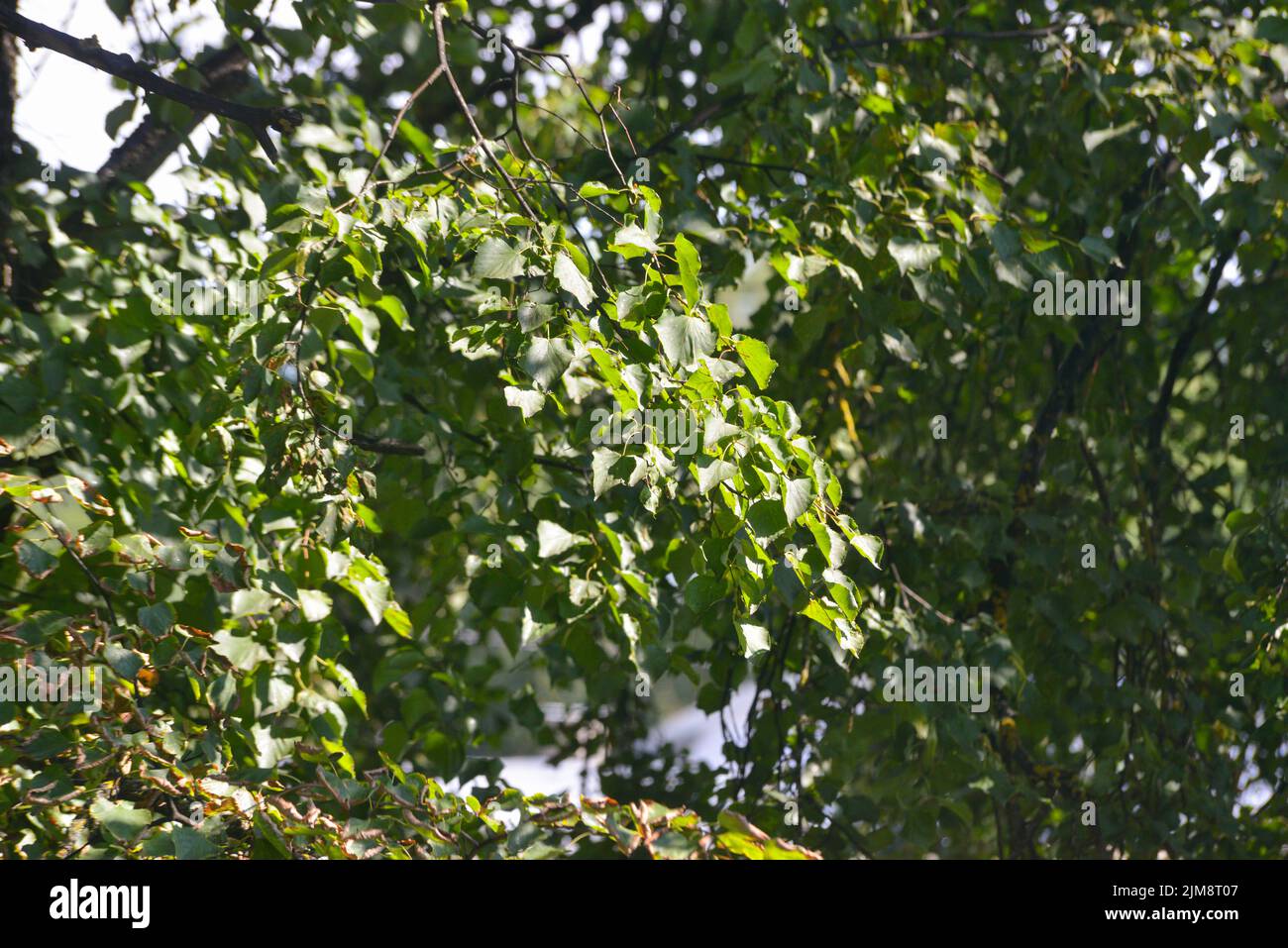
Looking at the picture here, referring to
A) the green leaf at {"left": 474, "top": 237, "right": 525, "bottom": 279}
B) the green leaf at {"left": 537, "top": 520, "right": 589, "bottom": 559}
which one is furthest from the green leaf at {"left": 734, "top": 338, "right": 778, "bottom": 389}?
the green leaf at {"left": 537, "top": 520, "right": 589, "bottom": 559}

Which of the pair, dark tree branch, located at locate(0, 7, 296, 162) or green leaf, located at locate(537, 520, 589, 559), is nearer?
dark tree branch, located at locate(0, 7, 296, 162)

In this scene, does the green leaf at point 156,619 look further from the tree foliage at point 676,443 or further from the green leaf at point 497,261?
the green leaf at point 497,261

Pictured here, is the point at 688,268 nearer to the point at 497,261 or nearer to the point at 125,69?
the point at 497,261

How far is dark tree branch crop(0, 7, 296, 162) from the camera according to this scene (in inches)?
77.6

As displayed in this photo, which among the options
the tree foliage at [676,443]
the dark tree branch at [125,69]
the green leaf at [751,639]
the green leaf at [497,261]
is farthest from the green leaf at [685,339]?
the dark tree branch at [125,69]

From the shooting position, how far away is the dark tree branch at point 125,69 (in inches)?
77.6

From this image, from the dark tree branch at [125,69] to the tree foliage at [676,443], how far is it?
0.04m

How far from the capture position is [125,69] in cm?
199

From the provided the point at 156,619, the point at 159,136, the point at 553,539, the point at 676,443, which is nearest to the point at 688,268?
the point at 676,443

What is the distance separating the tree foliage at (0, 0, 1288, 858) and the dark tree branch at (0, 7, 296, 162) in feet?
0.13

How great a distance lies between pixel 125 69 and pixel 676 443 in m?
1.16

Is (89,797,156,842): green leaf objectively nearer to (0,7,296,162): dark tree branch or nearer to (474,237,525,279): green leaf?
(474,237,525,279): green leaf
